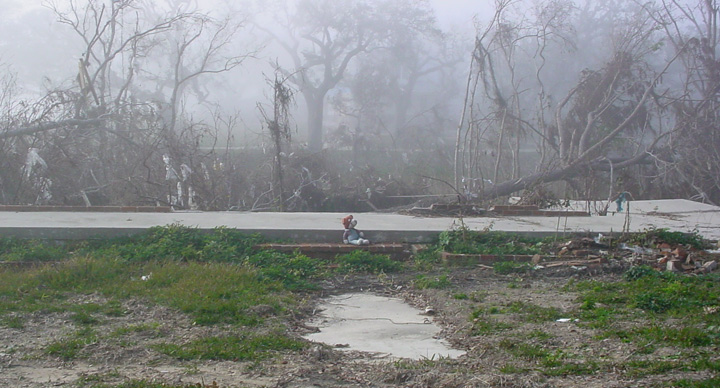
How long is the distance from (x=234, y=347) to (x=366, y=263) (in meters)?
3.62

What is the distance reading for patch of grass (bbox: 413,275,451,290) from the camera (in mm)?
7160

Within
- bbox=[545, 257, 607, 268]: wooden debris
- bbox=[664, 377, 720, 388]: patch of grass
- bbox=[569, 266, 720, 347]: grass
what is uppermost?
bbox=[545, 257, 607, 268]: wooden debris

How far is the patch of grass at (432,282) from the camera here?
7.16m

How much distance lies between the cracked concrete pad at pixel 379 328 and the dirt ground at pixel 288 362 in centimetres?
16

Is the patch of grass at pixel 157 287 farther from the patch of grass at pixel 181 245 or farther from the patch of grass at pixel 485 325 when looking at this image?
the patch of grass at pixel 485 325

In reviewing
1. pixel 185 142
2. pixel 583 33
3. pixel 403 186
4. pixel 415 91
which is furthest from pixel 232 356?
pixel 415 91

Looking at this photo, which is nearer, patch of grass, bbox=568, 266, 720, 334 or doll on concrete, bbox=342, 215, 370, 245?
patch of grass, bbox=568, 266, 720, 334

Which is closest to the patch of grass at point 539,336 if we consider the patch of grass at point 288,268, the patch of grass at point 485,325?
the patch of grass at point 485,325

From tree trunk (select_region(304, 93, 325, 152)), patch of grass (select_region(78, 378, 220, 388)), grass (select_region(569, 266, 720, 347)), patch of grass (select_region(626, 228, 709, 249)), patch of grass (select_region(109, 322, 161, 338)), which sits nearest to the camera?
patch of grass (select_region(78, 378, 220, 388))

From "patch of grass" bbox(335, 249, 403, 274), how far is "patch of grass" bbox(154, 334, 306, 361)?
3.05m

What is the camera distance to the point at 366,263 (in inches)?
322

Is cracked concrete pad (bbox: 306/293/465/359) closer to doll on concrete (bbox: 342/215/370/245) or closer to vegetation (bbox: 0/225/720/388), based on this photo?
vegetation (bbox: 0/225/720/388)

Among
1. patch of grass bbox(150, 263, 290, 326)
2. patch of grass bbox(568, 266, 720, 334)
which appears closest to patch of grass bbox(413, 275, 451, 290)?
patch of grass bbox(568, 266, 720, 334)

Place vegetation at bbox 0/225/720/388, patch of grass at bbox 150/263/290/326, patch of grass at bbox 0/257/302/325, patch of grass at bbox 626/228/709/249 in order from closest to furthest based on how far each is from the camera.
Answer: vegetation at bbox 0/225/720/388, patch of grass at bbox 150/263/290/326, patch of grass at bbox 0/257/302/325, patch of grass at bbox 626/228/709/249
